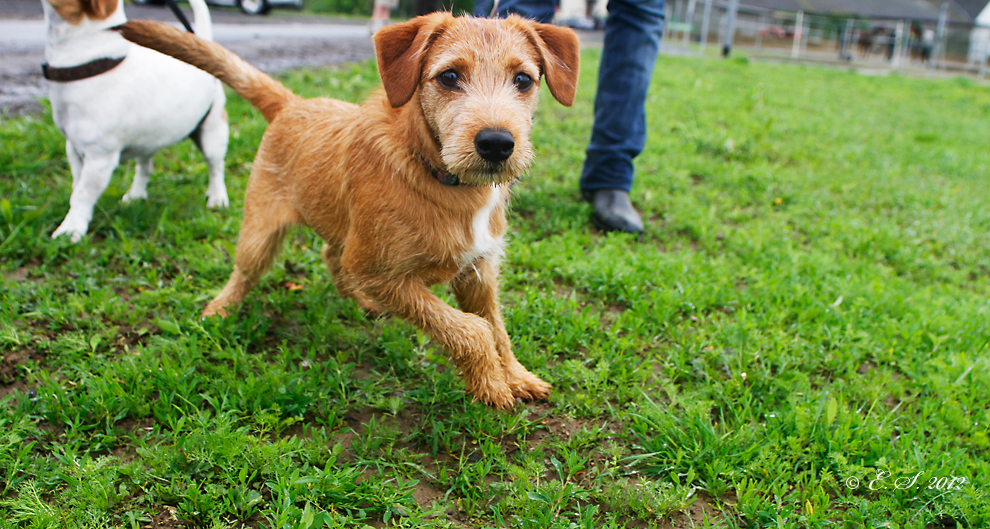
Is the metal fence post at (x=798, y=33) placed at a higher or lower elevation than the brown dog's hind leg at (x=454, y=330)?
higher

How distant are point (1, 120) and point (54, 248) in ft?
8.82

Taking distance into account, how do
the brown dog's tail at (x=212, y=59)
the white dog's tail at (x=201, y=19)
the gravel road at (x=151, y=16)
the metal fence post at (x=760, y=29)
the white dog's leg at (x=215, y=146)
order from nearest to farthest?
the brown dog's tail at (x=212, y=59) → the white dog's tail at (x=201, y=19) → the white dog's leg at (x=215, y=146) → the gravel road at (x=151, y=16) → the metal fence post at (x=760, y=29)

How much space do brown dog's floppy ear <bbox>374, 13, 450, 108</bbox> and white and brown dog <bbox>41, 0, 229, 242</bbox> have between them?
210 cm

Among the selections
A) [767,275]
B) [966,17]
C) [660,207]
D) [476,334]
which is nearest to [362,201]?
[476,334]

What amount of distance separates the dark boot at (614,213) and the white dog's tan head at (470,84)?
6.57ft

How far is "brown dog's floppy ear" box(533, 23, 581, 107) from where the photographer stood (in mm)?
2680

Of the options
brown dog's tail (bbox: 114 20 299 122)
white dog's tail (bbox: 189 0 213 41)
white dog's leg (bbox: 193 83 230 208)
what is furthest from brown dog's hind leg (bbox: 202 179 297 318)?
white dog's tail (bbox: 189 0 213 41)

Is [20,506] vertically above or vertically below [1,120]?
below

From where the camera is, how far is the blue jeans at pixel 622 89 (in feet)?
14.6

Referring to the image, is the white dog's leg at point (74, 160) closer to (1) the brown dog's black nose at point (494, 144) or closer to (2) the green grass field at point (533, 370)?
(2) the green grass field at point (533, 370)

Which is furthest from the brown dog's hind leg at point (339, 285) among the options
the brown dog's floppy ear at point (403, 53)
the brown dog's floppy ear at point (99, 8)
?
the brown dog's floppy ear at point (99, 8)

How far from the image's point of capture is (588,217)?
15.3 ft

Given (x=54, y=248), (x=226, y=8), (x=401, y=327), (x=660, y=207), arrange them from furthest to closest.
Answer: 1. (x=226, y=8)
2. (x=660, y=207)
3. (x=54, y=248)
4. (x=401, y=327)

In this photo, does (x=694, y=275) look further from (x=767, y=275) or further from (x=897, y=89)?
(x=897, y=89)
